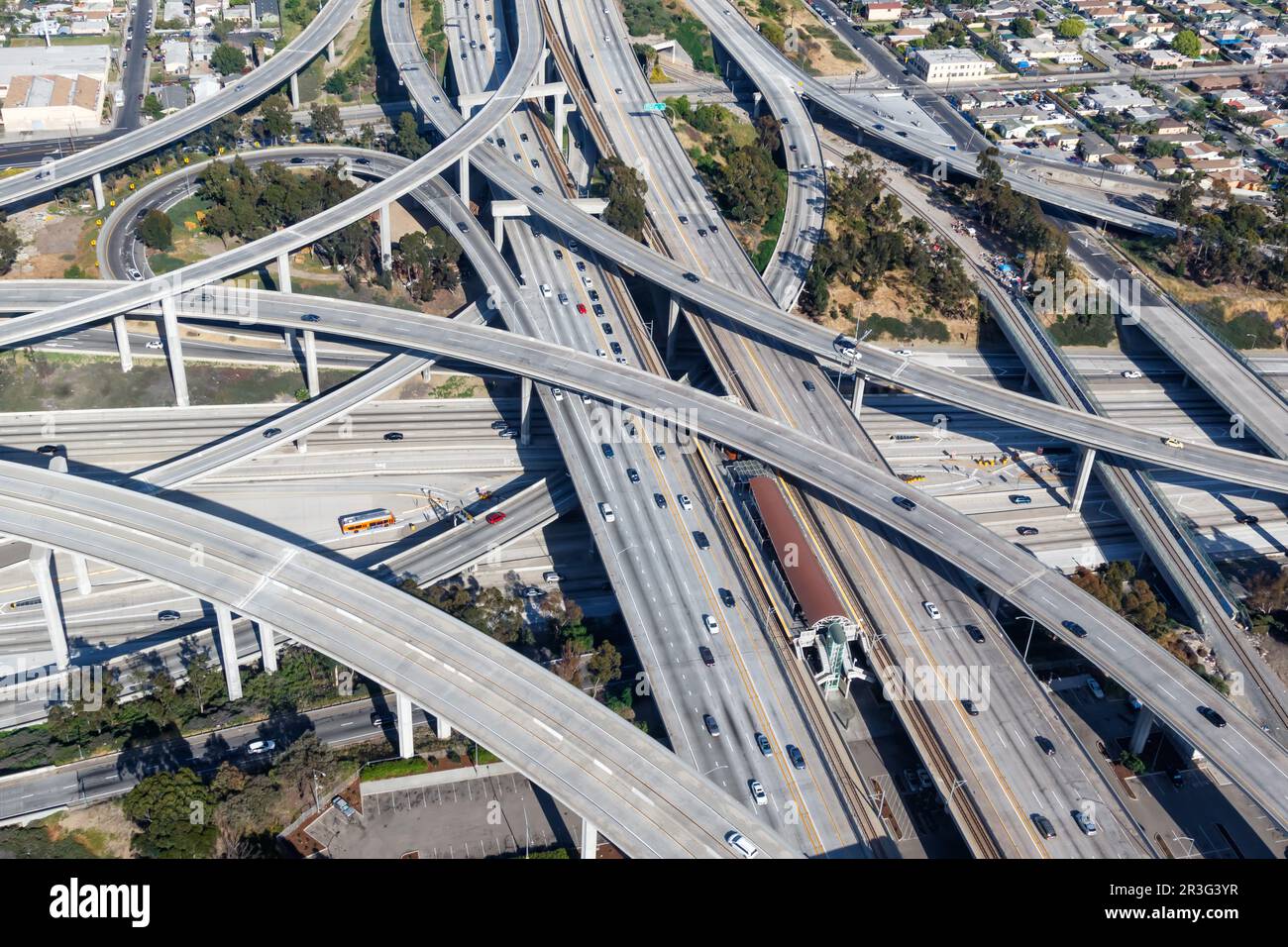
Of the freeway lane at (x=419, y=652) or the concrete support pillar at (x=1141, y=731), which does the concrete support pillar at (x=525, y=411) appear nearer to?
the freeway lane at (x=419, y=652)

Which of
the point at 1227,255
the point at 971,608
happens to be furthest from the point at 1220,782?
the point at 1227,255

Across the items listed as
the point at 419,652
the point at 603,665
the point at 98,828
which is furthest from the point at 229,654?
the point at 603,665

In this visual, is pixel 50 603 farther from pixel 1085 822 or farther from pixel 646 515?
pixel 1085 822

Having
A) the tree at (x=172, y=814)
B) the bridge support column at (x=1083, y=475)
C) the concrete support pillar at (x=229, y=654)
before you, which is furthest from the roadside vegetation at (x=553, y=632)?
the bridge support column at (x=1083, y=475)

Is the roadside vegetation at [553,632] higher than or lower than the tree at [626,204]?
lower

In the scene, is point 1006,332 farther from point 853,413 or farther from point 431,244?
point 431,244

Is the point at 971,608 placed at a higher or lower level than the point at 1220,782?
higher
